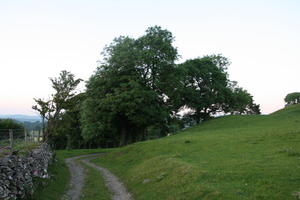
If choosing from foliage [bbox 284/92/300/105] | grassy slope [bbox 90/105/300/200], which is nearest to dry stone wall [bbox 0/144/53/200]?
grassy slope [bbox 90/105/300/200]

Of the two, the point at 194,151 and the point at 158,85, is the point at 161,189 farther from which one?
the point at 158,85

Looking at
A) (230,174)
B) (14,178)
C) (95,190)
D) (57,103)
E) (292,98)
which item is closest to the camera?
(14,178)

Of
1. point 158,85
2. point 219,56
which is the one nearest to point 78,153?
point 158,85

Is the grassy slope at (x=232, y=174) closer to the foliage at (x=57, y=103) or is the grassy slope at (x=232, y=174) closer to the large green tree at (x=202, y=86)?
the foliage at (x=57, y=103)

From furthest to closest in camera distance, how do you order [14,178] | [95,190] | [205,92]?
[205,92], [95,190], [14,178]

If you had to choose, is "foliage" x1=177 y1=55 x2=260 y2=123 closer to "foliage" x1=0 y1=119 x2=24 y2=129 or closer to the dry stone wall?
"foliage" x1=0 y1=119 x2=24 y2=129

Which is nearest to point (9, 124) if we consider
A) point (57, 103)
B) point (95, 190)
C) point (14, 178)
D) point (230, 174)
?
point (57, 103)

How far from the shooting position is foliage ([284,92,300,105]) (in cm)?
11722

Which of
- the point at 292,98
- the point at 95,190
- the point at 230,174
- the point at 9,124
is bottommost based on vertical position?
the point at 95,190

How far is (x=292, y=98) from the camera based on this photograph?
391 feet

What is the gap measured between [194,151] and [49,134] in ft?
76.1

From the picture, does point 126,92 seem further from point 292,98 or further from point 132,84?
point 292,98

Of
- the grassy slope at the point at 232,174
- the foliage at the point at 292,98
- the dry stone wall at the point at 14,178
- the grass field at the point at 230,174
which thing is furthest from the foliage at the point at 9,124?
the foliage at the point at 292,98

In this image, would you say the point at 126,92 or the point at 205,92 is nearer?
the point at 126,92
